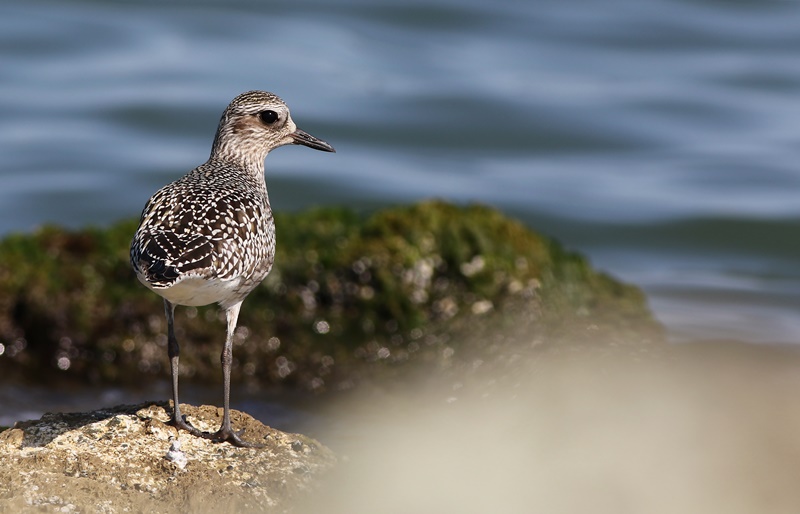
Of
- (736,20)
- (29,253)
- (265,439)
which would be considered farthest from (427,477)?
(736,20)

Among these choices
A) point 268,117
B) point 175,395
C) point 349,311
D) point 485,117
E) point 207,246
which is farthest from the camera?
point 485,117

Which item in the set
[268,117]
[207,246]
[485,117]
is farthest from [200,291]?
[485,117]

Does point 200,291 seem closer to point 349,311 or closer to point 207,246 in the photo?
point 207,246

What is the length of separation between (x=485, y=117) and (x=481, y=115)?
0.11 m

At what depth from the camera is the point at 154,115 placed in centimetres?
1877

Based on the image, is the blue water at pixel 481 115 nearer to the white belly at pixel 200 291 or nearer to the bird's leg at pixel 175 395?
the bird's leg at pixel 175 395

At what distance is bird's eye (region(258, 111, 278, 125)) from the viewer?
320 inches

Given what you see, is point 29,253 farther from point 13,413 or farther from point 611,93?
point 611,93

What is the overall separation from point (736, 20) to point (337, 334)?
51.0 ft

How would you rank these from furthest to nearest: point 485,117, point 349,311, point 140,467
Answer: point 485,117 → point 349,311 → point 140,467

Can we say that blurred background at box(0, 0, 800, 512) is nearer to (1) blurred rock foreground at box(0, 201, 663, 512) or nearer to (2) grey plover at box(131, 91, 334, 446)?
(1) blurred rock foreground at box(0, 201, 663, 512)

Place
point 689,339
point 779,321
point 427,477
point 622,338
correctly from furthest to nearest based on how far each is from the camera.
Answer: point 779,321, point 689,339, point 622,338, point 427,477

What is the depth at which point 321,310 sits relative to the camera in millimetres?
9516

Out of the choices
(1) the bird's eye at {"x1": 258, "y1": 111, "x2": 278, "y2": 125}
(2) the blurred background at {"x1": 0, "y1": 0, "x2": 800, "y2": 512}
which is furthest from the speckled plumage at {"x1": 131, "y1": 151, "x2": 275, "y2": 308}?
(2) the blurred background at {"x1": 0, "y1": 0, "x2": 800, "y2": 512}
